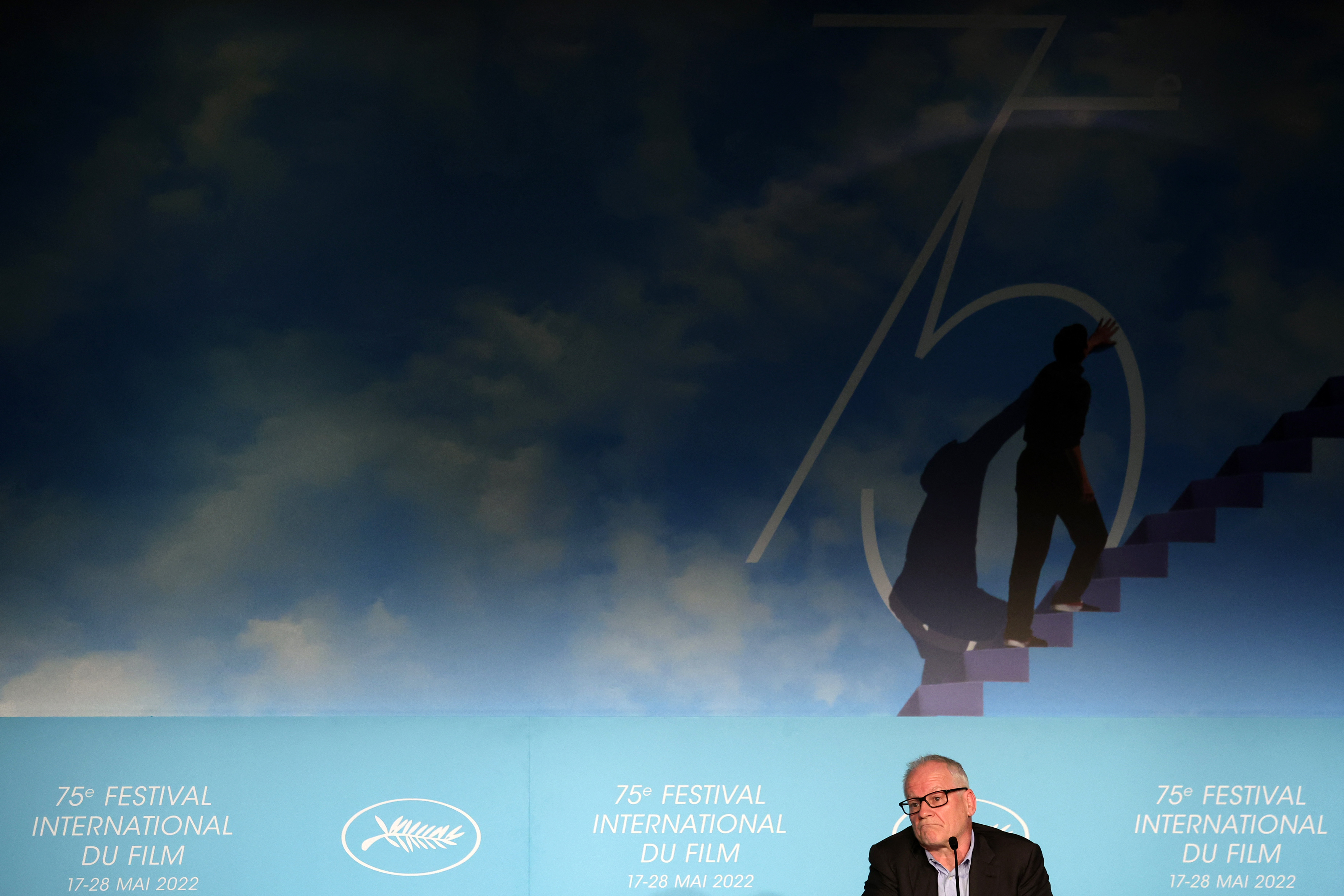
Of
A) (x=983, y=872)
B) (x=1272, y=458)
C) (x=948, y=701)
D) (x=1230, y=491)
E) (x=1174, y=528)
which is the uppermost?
(x=1272, y=458)

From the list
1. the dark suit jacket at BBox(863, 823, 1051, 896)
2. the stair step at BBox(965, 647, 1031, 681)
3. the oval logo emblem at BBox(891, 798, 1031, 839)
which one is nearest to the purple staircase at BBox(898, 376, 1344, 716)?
the stair step at BBox(965, 647, 1031, 681)

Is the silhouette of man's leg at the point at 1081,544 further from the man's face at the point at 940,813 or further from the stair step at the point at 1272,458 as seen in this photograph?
the man's face at the point at 940,813

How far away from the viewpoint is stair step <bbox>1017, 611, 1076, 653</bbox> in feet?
12.3

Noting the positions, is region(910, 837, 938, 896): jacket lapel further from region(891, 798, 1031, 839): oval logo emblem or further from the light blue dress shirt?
region(891, 798, 1031, 839): oval logo emblem

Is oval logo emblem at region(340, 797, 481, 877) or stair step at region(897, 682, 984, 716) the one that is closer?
oval logo emblem at region(340, 797, 481, 877)

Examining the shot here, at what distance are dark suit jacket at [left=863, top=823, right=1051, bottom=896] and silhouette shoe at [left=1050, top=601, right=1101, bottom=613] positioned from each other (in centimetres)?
170

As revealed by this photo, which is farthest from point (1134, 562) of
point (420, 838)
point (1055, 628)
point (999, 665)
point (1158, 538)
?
point (420, 838)

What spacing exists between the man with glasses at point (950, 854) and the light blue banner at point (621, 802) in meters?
1.33

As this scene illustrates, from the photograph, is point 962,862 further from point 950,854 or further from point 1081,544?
point 1081,544

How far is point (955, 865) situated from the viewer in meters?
2.17

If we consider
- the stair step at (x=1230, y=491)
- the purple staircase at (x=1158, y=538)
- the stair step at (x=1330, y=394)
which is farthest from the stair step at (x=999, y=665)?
the stair step at (x=1330, y=394)

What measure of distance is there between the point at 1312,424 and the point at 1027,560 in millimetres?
1191

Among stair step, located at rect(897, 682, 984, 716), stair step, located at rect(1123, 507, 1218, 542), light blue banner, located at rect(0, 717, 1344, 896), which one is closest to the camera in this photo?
light blue banner, located at rect(0, 717, 1344, 896)

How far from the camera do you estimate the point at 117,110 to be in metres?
3.77
